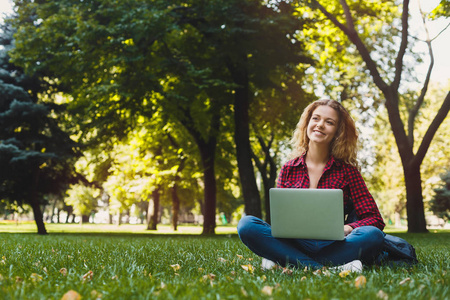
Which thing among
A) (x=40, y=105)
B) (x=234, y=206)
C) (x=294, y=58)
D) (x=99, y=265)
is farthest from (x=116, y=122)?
(x=234, y=206)

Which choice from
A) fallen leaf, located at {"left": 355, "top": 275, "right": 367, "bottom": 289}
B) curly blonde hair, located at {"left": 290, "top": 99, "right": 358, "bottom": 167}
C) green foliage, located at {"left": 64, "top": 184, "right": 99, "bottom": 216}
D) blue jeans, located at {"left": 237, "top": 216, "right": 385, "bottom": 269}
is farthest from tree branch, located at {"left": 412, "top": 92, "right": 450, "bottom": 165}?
green foliage, located at {"left": 64, "top": 184, "right": 99, "bottom": 216}

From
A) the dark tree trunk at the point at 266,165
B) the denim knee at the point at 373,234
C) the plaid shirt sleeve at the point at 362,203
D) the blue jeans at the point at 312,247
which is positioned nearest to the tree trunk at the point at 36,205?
the dark tree trunk at the point at 266,165

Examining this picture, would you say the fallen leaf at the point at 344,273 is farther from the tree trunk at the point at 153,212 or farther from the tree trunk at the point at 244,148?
the tree trunk at the point at 153,212

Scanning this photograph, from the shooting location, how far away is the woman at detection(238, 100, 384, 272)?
376 centimetres

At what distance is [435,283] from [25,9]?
16893 millimetres

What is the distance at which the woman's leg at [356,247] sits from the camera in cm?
370

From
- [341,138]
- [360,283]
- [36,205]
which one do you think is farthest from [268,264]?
[36,205]

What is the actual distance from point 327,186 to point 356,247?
0.61m

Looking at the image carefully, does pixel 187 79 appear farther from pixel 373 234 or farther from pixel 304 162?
pixel 373 234

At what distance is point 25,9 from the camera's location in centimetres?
1619

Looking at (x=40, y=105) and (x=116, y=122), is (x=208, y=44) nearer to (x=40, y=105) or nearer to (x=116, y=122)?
(x=116, y=122)

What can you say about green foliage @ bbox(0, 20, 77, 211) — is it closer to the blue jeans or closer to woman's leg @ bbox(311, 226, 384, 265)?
the blue jeans

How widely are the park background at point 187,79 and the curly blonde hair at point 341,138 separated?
8307 millimetres

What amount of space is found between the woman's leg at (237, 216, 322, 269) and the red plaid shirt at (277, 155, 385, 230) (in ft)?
1.69
